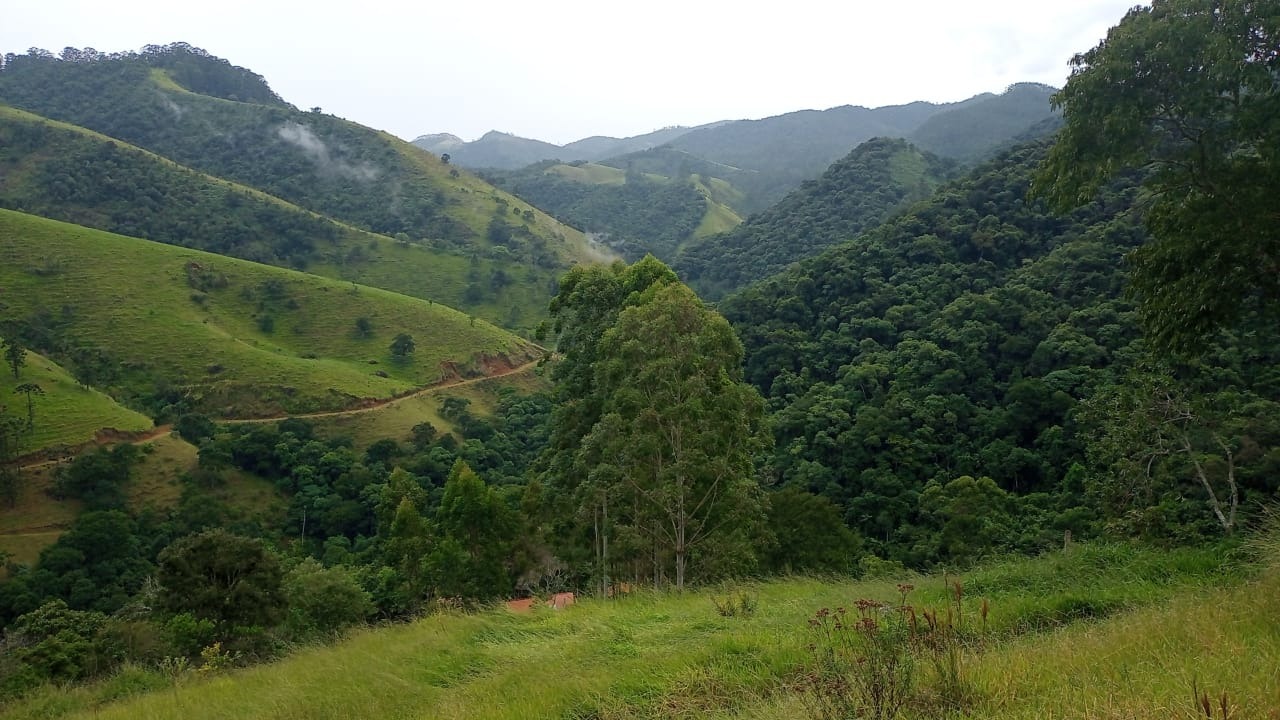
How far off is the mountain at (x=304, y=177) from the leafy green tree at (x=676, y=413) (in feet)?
266

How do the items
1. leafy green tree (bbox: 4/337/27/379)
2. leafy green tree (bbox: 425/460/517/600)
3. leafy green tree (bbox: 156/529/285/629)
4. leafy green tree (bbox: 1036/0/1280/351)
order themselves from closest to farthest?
leafy green tree (bbox: 1036/0/1280/351)
leafy green tree (bbox: 156/529/285/629)
leafy green tree (bbox: 425/460/517/600)
leafy green tree (bbox: 4/337/27/379)

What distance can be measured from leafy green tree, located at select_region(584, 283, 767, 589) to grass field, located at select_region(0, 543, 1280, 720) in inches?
210

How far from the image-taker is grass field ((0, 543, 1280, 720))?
391 centimetres

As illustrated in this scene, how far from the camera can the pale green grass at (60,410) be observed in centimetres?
4834

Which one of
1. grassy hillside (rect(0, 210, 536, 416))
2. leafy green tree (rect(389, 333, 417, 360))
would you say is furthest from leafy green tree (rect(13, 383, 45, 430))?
leafy green tree (rect(389, 333, 417, 360))

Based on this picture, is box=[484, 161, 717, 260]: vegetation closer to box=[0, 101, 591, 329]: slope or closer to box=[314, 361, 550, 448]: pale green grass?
box=[0, 101, 591, 329]: slope

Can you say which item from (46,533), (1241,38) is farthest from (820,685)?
(46,533)

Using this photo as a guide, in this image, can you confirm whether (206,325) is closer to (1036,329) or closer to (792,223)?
(1036,329)

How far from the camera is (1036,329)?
4700 cm

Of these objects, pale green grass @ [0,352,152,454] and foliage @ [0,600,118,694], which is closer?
foliage @ [0,600,118,694]

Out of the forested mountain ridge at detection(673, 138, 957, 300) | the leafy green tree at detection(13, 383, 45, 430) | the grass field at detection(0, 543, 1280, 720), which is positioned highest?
the forested mountain ridge at detection(673, 138, 957, 300)

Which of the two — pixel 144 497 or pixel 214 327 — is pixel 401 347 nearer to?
pixel 214 327

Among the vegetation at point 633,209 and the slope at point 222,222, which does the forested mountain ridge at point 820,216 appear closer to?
the slope at point 222,222

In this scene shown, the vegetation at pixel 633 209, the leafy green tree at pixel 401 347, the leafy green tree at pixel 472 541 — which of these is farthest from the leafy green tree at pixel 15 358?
the vegetation at pixel 633 209
